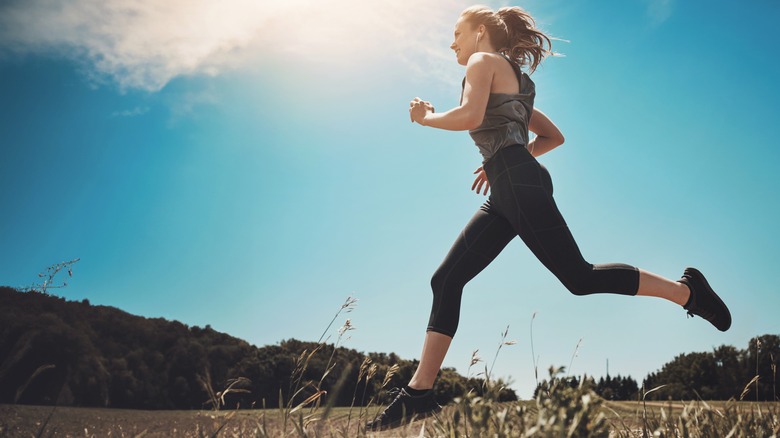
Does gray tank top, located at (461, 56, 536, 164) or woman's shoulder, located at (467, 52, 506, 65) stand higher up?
woman's shoulder, located at (467, 52, 506, 65)

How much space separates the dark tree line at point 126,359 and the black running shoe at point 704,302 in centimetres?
291

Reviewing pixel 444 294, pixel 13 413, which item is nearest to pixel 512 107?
pixel 444 294

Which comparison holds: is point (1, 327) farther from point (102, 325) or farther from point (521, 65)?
point (521, 65)

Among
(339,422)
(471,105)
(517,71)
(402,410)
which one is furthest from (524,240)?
(339,422)

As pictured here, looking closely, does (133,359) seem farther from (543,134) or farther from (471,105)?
(471,105)

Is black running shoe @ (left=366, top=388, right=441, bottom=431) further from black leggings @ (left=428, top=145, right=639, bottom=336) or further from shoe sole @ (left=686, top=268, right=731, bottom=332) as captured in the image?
shoe sole @ (left=686, top=268, right=731, bottom=332)

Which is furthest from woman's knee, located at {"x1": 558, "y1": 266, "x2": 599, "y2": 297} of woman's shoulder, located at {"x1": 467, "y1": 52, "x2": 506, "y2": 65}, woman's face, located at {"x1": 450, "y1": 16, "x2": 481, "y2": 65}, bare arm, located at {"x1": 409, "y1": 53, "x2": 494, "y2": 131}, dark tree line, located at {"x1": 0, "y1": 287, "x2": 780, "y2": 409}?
dark tree line, located at {"x1": 0, "y1": 287, "x2": 780, "y2": 409}

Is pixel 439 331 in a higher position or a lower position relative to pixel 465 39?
lower

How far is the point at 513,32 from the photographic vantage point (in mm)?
3777

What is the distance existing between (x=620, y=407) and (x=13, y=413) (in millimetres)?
5106

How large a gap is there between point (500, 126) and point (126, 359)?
Answer: 628 cm

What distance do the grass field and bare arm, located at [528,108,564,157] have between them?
71.0 inches

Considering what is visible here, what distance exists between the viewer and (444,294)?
341 centimetres

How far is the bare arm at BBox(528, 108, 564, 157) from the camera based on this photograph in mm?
4082
